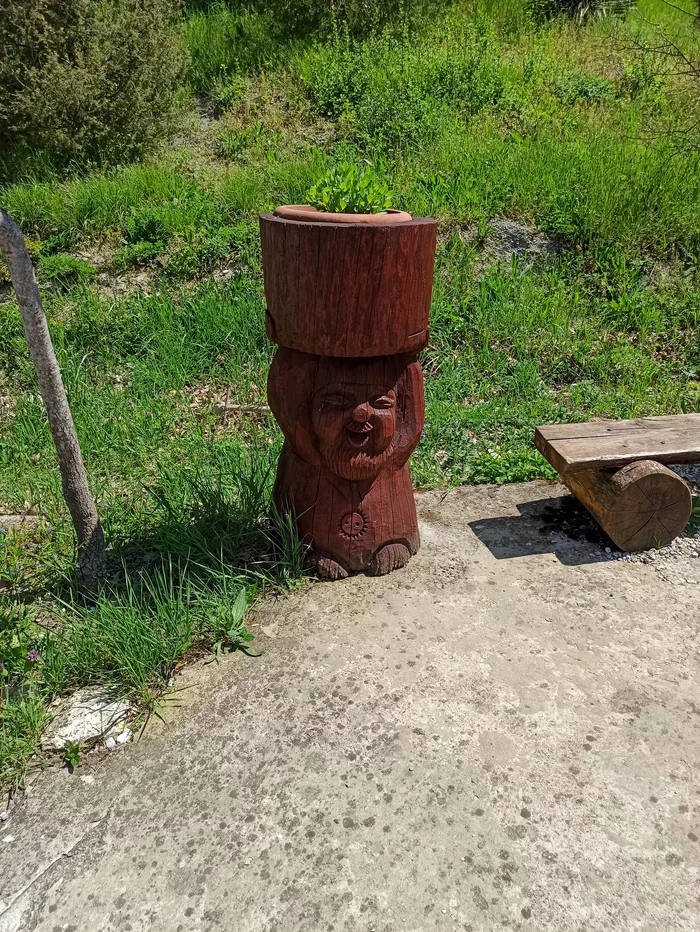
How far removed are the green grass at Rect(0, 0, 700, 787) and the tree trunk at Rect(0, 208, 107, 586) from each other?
17 cm

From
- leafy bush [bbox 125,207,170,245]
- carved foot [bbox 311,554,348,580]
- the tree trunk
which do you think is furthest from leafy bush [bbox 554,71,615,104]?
the tree trunk

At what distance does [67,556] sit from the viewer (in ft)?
9.60

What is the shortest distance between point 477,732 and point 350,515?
1.02m

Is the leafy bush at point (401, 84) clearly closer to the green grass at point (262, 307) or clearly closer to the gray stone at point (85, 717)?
the green grass at point (262, 307)

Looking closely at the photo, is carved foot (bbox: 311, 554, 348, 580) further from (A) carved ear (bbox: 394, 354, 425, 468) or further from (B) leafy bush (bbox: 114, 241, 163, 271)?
(B) leafy bush (bbox: 114, 241, 163, 271)

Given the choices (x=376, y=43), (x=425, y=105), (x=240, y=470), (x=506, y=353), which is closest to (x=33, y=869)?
(x=240, y=470)

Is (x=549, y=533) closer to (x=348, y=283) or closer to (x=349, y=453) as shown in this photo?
(x=349, y=453)

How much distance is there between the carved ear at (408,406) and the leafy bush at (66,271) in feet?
12.6

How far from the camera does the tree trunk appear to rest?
2.17 metres

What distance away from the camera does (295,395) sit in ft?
8.58

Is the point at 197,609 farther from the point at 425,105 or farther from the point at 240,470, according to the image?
the point at 425,105

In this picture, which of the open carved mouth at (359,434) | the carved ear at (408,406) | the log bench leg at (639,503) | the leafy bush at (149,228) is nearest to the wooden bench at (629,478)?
the log bench leg at (639,503)

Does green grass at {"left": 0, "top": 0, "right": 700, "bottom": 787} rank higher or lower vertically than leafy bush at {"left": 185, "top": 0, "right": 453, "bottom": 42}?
lower

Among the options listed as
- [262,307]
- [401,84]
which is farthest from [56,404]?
[401,84]
